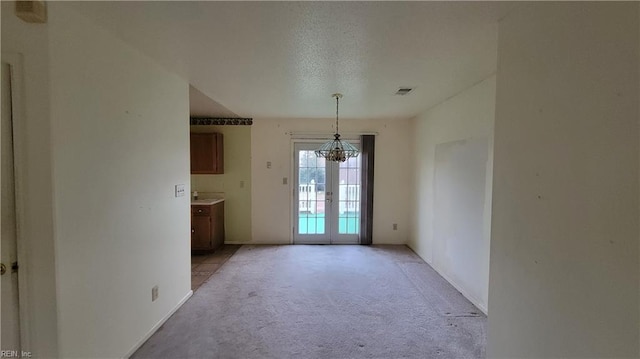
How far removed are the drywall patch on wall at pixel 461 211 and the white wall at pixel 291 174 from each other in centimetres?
125

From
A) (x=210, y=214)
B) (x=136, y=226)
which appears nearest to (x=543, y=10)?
(x=136, y=226)

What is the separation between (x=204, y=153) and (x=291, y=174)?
158 centimetres

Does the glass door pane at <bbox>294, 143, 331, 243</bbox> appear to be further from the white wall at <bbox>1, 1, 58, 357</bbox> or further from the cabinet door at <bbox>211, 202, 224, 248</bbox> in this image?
the white wall at <bbox>1, 1, 58, 357</bbox>

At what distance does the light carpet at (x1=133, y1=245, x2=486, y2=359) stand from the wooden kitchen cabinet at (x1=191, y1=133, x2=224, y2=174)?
1.83 m

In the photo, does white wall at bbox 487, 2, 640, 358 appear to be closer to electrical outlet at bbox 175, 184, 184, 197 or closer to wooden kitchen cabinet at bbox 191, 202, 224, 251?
electrical outlet at bbox 175, 184, 184, 197

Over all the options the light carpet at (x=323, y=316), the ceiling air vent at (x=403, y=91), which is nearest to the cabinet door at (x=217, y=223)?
the light carpet at (x=323, y=316)

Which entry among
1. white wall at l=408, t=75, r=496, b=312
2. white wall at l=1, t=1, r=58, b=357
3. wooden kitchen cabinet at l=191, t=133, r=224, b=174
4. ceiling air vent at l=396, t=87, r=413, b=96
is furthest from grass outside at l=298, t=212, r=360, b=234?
white wall at l=1, t=1, r=58, b=357

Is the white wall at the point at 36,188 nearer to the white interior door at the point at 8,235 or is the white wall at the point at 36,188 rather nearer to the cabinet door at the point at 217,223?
the white interior door at the point at 8,235

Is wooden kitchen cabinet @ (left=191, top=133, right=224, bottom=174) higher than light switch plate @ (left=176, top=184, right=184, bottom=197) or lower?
higher

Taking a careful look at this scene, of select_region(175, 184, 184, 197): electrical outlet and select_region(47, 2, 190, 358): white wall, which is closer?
select_region(47, 2, 190, 358): white wall

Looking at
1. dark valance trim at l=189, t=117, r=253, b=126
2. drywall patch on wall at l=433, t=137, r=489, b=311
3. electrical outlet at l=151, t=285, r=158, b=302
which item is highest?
dark valance trim at l=189, t=117, r=253, b=126

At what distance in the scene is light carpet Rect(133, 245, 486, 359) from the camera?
7.28ft

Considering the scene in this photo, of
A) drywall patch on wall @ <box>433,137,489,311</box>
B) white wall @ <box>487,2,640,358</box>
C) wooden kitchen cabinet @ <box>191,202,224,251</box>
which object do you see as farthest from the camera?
wooden kitchen cabinet @ <box>191,202,224,251</box>

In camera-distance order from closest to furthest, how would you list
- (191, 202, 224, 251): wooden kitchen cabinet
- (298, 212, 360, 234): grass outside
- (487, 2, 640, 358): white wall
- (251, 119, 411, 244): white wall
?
(487, 2, 640, 358): white wall
(191, 202, 224, 251): wooden kitchen cabinet
(251, 119, 411, 244): white wall
(298, 212, 360, 234): grass outside
